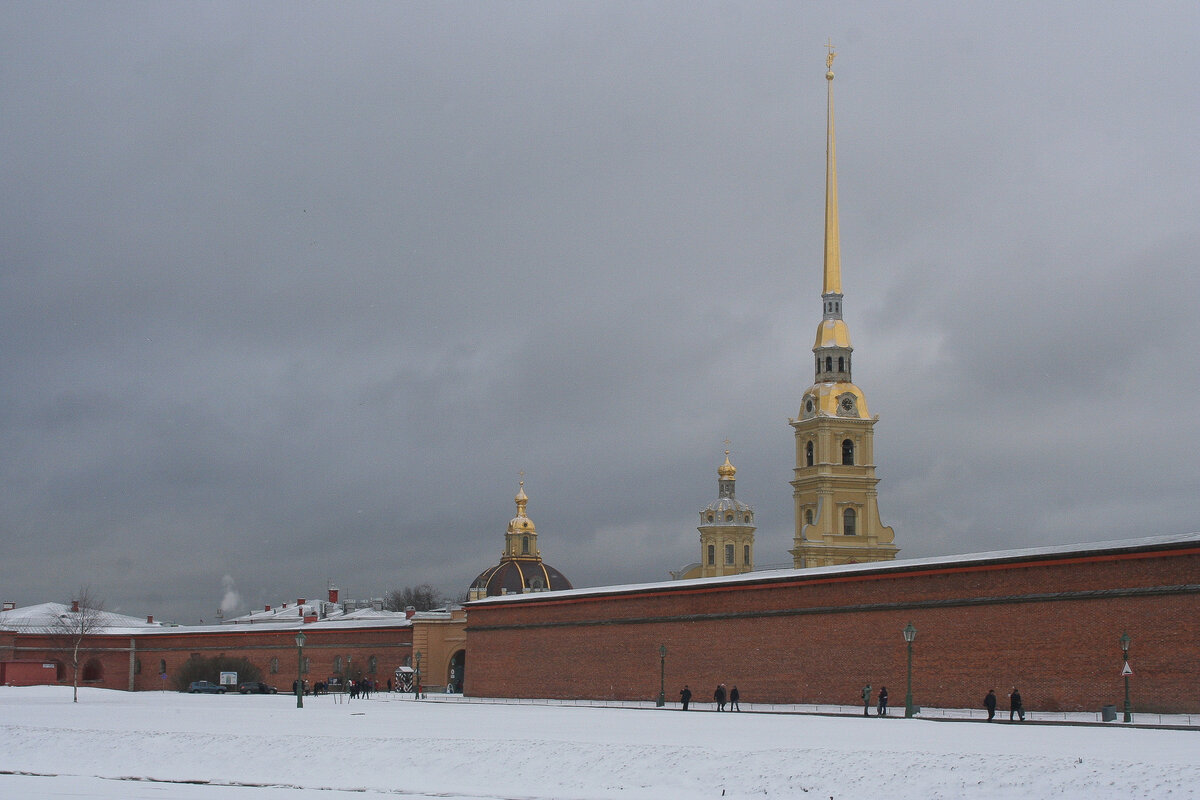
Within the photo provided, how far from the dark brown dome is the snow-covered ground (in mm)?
55850

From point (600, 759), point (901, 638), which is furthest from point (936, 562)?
point (600, 759)

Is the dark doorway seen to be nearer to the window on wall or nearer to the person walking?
the window on wall

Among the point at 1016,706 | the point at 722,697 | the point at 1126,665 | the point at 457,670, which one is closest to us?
the point at 1126,665

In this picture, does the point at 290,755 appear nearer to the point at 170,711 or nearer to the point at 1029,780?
the point at 1029,780

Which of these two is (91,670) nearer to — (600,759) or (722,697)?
(722,697)

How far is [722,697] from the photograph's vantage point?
43.8 meters

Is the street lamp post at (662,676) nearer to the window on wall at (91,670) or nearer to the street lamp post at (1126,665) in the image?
the street lamp post at (1126,665)

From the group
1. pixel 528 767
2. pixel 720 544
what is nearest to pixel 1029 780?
pixel 528 767

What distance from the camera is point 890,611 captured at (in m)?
41.9

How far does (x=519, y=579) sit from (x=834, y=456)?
24.4 m

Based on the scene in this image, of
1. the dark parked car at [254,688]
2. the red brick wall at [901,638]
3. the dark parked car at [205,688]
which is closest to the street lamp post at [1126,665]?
the red brick wall at [901,638]

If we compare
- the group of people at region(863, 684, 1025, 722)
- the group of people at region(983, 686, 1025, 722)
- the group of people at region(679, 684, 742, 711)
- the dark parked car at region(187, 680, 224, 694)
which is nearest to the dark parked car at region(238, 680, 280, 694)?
the dark parked car at region(187, 680, 224, 694)

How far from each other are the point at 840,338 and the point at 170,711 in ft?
210

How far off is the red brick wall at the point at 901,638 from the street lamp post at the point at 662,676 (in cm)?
24
